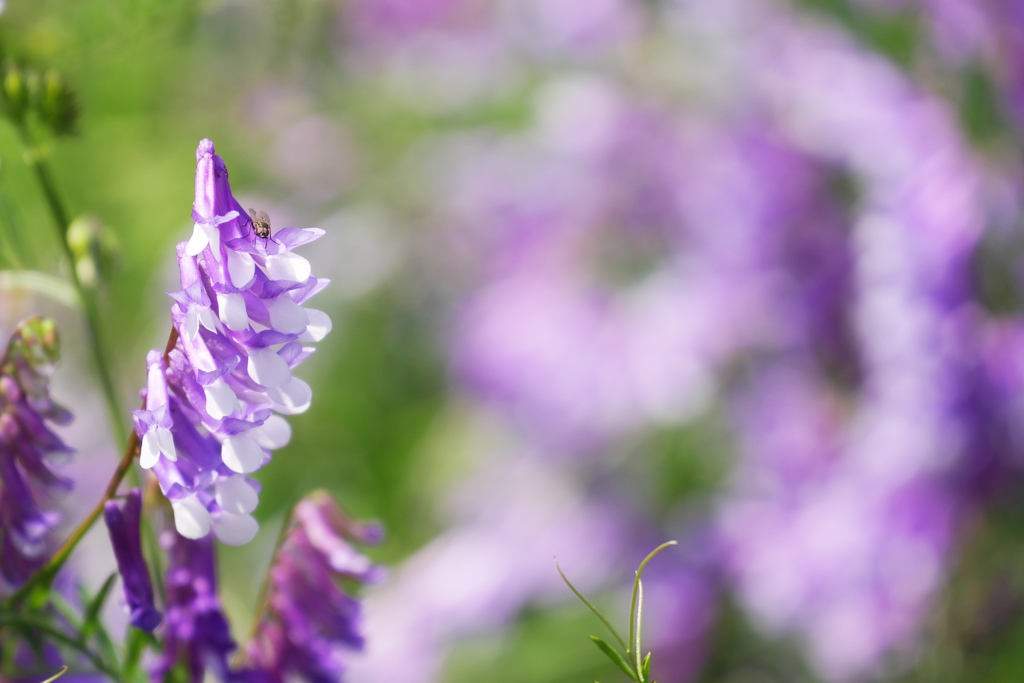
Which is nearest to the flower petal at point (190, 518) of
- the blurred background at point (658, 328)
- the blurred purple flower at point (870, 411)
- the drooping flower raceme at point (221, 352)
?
the drooping flower raceme at point (221, 352)

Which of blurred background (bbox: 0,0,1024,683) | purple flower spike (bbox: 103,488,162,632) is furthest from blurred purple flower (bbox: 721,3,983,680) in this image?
purple flower spike (bbox: 103,488,162,632)

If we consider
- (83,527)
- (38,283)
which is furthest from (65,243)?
(83,527)

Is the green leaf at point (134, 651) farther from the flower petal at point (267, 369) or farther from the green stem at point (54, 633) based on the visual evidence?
the flower petal at point (267, 369)

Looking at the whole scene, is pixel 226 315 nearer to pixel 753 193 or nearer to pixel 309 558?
pixel 309 558

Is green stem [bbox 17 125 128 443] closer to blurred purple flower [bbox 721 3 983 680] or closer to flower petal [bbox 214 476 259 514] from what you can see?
flower petal [bbox 214 476 259 514]

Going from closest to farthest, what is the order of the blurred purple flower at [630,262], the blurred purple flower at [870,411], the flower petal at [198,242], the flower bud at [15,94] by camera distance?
the flower petal at [198,242], the flower bud at [15,94], the blurred purple flower at [870,411], the blurred purple flower at [630,262]

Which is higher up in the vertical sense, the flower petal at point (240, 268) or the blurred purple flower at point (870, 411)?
the flower petal at point (240, 268)
